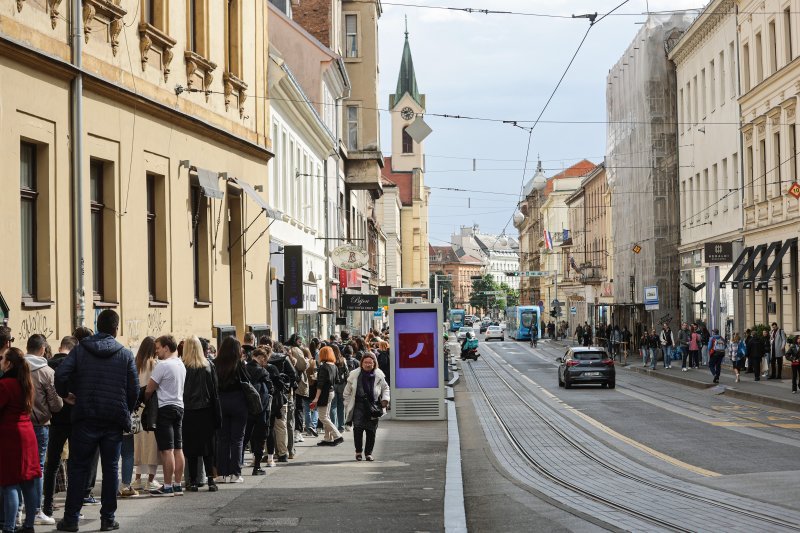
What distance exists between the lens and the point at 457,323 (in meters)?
148

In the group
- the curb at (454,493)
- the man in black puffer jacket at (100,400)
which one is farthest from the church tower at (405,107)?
the man in black puffer jacket at (100,400)

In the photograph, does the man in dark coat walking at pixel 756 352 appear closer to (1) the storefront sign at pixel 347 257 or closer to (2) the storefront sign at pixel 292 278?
Answer: (1) the storefront sign at pixel 347 257

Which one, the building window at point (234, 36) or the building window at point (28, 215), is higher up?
the building window at point (234, 36)

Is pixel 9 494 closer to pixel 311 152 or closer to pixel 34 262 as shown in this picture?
pixel 34 262

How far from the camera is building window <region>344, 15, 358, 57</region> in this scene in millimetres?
57312

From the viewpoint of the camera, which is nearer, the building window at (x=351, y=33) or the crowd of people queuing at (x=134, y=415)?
the crowd of people queuing at (x=134, y=415)

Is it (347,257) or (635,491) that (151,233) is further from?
(347,257)

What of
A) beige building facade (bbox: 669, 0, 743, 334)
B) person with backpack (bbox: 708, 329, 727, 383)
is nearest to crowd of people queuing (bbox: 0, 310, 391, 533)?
person with backpack (bbox: 708, 329, 727, 383)

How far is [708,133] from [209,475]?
4167cm

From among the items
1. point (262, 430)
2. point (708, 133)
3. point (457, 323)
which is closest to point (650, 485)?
point (262, 430)

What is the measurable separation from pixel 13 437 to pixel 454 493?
16.6 ft

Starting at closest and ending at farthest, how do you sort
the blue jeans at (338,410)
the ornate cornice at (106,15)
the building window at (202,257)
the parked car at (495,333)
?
the ornate cornice at (106,15), the building window at (202,257), the blue jeans at (338,410), the parked car at (495,333)

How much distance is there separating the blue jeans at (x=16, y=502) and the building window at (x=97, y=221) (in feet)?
21.5

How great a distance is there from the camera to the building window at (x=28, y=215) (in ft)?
46.8
